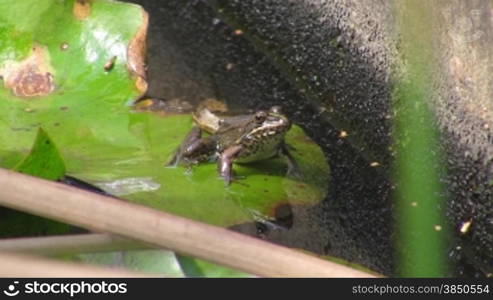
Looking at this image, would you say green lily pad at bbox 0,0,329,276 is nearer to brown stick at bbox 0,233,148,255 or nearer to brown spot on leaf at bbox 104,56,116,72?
brown spot on leaf at bbox 104,56,116,72

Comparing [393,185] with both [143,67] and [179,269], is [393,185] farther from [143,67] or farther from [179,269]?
[179,269]

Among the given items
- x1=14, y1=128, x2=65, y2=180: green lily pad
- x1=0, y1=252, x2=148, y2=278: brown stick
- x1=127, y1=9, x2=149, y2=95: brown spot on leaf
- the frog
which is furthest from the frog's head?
x1=0, y1=252, x2=148, y2=278: brown stick

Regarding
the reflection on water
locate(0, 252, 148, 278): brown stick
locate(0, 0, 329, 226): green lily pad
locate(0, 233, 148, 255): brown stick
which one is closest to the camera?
locate(0, 252, 148, 278): brown stick

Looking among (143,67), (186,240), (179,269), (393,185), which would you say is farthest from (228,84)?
(186,240)

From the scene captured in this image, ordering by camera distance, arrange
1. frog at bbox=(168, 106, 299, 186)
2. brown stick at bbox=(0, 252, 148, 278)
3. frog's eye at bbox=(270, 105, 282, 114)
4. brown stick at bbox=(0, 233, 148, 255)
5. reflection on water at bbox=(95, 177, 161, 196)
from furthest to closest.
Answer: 1. frog's eye at bbox=(270, 105, 282, 114)
2. frog at bbox=(168, 106, 299, 186)
3. reflection on water at bbox=(95, 177, 161, 196)
4. brown stick at bbox=(0, 233, 148, 255)
5. brown stick at bbox=(0, 252, 148, 278)

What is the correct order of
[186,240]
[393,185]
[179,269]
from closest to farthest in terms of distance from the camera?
[186,240]
[179,269]
[393,185]

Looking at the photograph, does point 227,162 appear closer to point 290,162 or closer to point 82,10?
point 290,162
